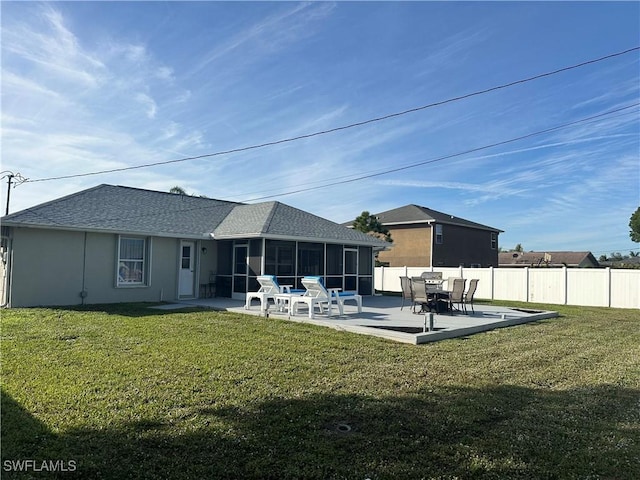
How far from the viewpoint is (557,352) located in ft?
27.4

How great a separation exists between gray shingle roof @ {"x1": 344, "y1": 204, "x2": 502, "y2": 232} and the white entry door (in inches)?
773

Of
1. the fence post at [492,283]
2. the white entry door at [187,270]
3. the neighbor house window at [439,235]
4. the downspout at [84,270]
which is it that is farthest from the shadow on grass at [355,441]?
the neighbor house window at [439,235]

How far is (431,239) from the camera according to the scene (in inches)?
1272

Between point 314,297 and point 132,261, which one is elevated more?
point 132,261

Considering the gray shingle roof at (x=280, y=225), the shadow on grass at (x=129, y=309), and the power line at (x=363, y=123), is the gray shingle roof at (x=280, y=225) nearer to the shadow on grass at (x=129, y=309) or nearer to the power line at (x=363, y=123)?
the power line at (x=363, y=123)

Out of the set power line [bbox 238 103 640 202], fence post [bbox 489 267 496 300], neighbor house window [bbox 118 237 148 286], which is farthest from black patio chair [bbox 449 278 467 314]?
neighbor house window [bbox 118 237 148 286]

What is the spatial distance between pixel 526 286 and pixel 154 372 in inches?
759

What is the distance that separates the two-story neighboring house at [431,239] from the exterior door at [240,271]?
730 inches

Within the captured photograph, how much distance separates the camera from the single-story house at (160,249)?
13.3 meters

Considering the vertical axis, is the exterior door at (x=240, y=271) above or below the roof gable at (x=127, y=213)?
below

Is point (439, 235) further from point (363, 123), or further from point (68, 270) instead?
point (68, 270)

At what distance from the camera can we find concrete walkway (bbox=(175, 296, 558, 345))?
945 cm

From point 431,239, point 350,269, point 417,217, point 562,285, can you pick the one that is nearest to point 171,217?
point 350,269

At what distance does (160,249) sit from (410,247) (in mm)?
21454
